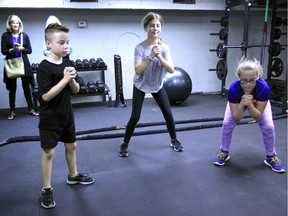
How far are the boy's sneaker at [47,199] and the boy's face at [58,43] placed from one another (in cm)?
87

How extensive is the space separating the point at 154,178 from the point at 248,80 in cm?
101

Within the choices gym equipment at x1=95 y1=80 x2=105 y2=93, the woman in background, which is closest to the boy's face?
the woman in background

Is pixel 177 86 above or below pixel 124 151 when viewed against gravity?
above

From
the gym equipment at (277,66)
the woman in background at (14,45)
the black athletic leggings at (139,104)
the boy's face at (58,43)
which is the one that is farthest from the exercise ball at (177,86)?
the boy's face at (58,43)

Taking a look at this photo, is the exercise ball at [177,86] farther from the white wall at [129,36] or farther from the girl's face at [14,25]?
the girl's face at [14,25]

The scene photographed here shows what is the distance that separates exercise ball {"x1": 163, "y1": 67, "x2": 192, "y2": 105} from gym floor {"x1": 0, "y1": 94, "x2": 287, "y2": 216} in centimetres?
119

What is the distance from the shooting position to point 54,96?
1.57 metres

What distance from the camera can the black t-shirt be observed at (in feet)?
5.09

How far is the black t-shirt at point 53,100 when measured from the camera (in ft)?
5.09

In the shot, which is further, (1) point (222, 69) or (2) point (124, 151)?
(1) point (222, 69)

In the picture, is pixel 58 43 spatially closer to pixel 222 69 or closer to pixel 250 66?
pixel 250 66

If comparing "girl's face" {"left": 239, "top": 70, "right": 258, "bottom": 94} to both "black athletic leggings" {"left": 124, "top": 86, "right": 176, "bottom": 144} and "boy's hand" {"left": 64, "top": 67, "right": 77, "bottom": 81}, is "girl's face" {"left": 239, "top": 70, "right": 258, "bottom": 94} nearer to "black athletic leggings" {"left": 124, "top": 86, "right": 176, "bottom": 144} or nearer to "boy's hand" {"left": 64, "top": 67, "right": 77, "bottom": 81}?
"black athletic leggings" {"left": 124, "top": 86, "right": 176, "bottom": 144}

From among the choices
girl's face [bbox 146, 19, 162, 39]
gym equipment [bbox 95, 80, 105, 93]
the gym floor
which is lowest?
the gym floor

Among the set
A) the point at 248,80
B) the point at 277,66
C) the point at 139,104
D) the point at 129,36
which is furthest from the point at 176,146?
the point at 277,66
